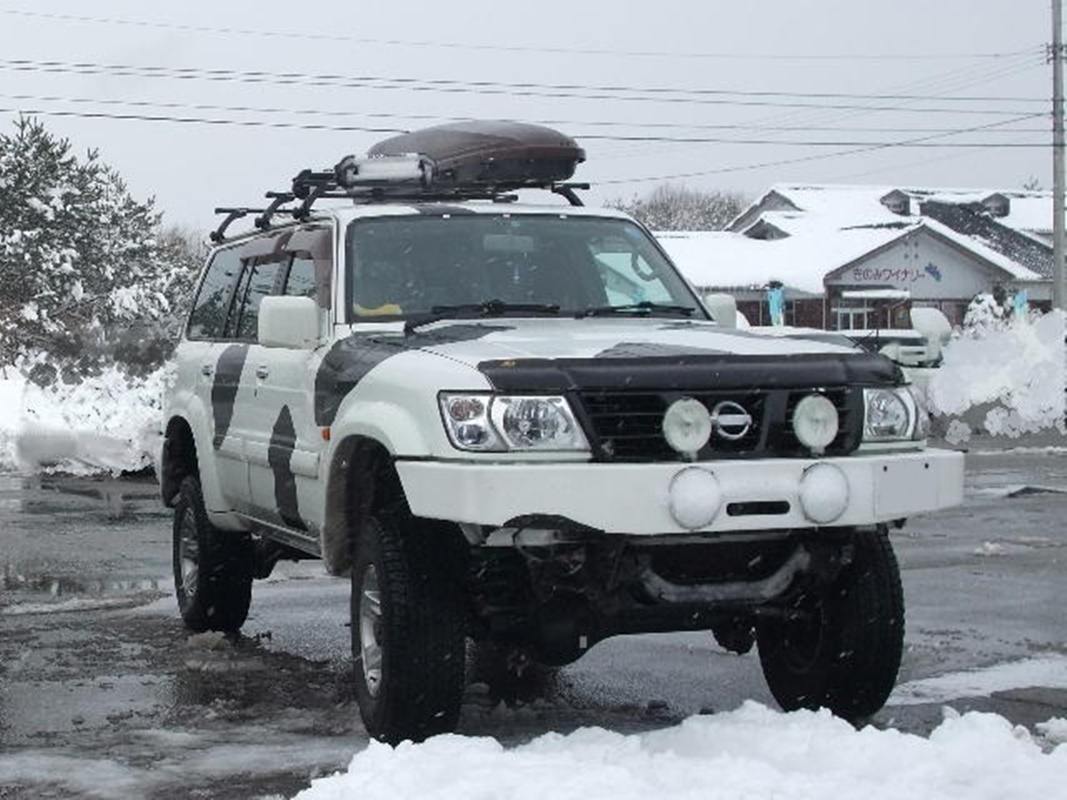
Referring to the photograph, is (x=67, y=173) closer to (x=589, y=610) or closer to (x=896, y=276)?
(x=589, y=610)

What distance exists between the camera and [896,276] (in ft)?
190

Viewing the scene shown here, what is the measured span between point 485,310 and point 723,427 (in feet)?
5.16

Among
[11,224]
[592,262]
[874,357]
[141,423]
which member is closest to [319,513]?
[592,262]

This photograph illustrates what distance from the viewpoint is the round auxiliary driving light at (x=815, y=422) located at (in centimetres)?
552

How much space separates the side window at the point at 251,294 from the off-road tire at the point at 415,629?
2.32 m

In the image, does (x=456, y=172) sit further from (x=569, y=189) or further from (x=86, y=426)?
(x=86, y=426)

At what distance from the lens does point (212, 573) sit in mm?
8352

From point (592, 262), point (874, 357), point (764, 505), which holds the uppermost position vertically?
point (592, 262)

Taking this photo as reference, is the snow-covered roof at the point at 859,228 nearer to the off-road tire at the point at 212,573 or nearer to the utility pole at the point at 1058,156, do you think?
the utility pole at the point at 1058,156

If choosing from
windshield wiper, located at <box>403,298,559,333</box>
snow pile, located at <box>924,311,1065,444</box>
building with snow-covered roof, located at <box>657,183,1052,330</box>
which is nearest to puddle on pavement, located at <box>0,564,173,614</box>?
windshield wiper, located at <box>403,298,559,333</box>

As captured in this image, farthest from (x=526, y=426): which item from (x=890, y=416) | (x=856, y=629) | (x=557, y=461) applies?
(x=856, y=629)

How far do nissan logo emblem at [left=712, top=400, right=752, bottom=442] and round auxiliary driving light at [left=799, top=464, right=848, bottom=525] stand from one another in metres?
0.24

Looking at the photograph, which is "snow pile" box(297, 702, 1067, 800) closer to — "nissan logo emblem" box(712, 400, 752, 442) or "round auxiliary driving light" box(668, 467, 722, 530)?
"round auxiliary driving light" box(668, 467, 722, 530)

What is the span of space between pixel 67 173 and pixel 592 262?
24.2 m
